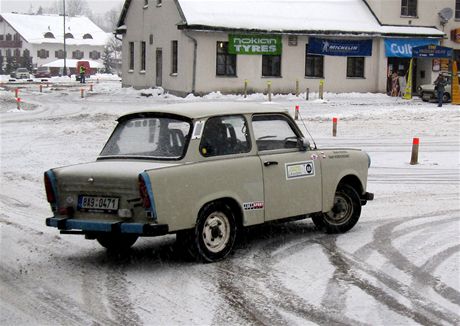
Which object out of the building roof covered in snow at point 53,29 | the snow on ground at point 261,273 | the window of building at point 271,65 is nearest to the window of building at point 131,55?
the window of building at point 271,65

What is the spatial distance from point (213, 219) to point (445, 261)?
2606 millimetres

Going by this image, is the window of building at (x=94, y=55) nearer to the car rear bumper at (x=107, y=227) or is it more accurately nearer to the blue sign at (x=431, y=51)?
the blue sign at (x=431, y=51)

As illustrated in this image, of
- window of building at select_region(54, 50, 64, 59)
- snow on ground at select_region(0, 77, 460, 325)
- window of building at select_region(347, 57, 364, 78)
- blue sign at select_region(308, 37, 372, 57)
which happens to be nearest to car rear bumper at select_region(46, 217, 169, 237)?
snow on ground at select_region(0, 77, 460, 325)

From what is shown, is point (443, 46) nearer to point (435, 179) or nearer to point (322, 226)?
point (435, 179)

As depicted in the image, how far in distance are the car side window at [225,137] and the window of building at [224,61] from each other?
32.2 m

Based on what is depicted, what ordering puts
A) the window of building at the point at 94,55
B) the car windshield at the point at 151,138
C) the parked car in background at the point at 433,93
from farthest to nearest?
the window of building at the point at 94,55
the parked car in background at the point at 433,93
the car windshield at the point at 151,138

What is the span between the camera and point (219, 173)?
8.39m

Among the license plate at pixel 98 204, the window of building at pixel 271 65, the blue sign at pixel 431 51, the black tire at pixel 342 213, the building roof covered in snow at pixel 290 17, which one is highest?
the building roof covered in snow at pixel 290 17

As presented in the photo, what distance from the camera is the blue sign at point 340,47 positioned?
4312 cm

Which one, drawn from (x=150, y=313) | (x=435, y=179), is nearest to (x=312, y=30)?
(x=435, y=179)

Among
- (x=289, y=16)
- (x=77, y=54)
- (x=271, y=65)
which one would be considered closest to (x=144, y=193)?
(x=271, y=65)

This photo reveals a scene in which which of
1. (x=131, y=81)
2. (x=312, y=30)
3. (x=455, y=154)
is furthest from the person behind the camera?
(x=131, y=81)

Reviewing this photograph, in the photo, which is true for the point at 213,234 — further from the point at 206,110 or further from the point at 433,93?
→ the point at 433,93

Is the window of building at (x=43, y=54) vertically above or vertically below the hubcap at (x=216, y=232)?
above
